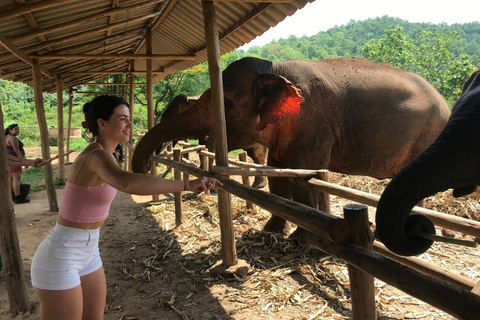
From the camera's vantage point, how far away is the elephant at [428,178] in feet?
5.21

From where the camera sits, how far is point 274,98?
461cm

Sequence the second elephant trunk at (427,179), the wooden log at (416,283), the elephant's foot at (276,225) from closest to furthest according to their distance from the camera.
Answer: the wooden log at (416,283)
the second elephant trunk at (427,179)
the elephant's foot at (276,225)

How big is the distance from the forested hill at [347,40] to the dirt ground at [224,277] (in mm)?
66825

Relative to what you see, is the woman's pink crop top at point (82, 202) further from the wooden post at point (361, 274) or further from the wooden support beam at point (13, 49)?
the wooden support beam at point (13, 49)

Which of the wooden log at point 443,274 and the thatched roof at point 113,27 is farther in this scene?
the thatched roof at point 113,27

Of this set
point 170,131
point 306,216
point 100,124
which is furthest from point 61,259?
point 170,131

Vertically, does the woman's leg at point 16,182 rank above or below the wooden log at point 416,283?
below

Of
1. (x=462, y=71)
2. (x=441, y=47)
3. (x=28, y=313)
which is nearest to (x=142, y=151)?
(x=28, y=313)

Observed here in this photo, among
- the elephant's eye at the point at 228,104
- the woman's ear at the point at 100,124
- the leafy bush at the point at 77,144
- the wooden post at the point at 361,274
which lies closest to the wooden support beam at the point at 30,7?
the elephant's eye at the point at 228,104

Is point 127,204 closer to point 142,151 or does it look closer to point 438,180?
point 142,151

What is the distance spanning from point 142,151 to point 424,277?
3282 millimetres

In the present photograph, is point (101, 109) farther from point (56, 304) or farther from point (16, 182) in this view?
point (16, 182)


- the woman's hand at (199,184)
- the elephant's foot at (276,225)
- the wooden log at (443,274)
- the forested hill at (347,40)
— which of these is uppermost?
the forested hill at (347,40)

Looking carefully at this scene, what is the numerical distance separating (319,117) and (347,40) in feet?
273
